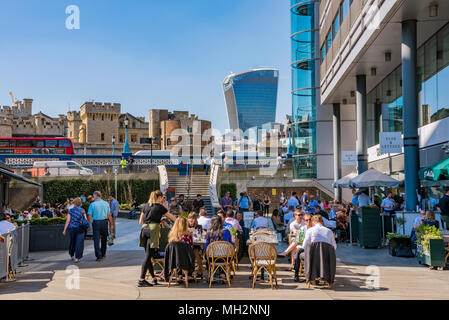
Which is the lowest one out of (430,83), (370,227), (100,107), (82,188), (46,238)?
(46,238)

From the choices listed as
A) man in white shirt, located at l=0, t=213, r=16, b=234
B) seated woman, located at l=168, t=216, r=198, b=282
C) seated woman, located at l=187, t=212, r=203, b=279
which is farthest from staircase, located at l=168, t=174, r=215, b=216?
seated woman, located at l=168, t=216, r=198, b=282

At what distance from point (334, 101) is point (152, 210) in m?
23.8

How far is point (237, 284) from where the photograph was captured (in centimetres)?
977

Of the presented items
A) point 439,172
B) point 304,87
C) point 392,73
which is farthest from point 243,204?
point 304,87

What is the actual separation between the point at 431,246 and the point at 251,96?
169 metres

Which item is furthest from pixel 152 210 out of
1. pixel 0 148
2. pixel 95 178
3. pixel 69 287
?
pixel 0 148

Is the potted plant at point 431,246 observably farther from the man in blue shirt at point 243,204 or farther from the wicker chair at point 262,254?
the man in blue shirt at point 243,204

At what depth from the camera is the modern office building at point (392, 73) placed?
15.7m

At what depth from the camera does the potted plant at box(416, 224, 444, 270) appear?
11.1 m

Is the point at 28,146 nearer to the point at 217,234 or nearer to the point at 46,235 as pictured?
the point at 46,235

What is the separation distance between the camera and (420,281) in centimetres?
973

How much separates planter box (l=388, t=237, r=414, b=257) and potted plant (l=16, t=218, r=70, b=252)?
33.7ft

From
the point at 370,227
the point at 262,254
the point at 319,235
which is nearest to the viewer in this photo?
the point at 319,235

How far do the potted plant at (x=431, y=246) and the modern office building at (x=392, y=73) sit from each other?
4164 mm
